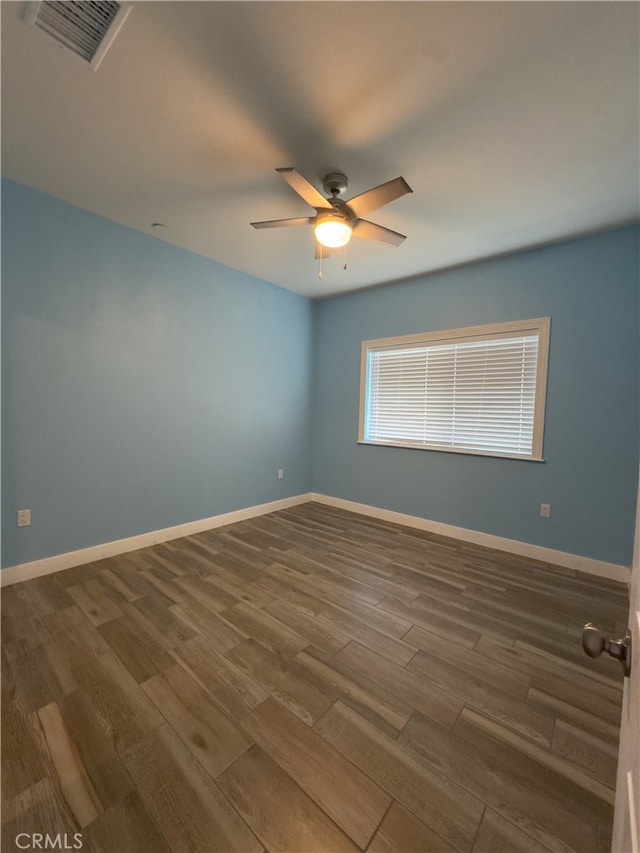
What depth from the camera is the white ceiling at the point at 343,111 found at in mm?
1234

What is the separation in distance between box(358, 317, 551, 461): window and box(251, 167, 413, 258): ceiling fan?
156cm

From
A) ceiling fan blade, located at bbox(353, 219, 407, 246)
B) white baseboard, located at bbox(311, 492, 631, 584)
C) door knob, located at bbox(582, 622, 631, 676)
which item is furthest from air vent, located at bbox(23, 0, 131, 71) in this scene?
white baseboard, located at bbox(311, 492, 631, 584)

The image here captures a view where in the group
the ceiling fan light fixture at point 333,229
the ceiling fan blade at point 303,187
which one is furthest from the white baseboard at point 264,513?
the ceiling fan blade at point 303,187

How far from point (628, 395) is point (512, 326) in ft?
3.35

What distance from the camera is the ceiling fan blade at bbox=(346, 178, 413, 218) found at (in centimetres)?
163

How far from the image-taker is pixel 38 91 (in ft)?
5.01

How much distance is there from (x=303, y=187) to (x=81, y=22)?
99 cm

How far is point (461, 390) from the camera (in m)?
3.34

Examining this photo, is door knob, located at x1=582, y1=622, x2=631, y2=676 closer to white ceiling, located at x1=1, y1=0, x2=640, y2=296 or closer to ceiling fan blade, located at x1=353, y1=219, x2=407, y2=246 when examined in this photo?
white ceiling, located at x1=1, y1=0, x2=640, y2=296

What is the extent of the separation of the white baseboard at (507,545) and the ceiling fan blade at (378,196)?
9.50ft

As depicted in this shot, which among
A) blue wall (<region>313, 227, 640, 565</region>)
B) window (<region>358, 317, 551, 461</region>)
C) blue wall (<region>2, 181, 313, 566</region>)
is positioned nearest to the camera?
blue wall (<region>2, 181, 313, 566</region>)

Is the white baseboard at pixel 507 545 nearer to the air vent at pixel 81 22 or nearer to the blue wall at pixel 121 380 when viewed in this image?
the blue wall at pixel 121 380

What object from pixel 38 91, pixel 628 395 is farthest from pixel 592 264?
pixel 38 91

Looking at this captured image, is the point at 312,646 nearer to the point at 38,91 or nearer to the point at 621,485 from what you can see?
the point at 621,485
